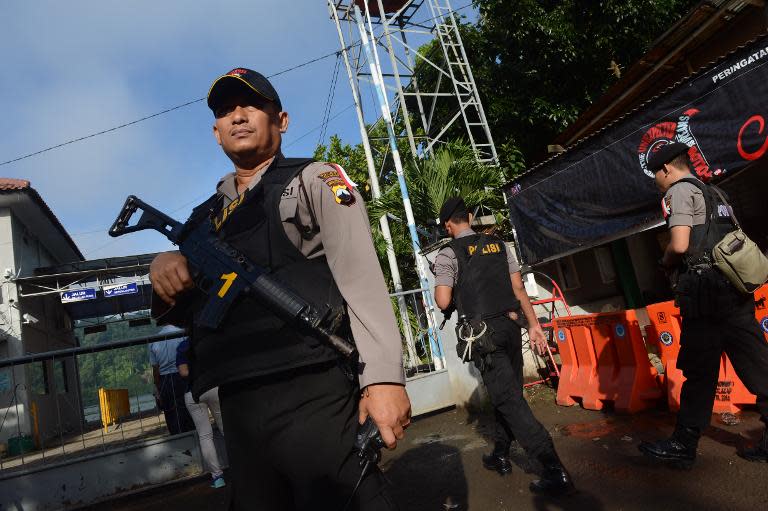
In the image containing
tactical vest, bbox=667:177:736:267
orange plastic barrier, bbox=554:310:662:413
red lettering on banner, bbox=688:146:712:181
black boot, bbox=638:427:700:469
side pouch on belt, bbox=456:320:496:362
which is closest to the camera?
tactical vest, bbox=667:177:736:267

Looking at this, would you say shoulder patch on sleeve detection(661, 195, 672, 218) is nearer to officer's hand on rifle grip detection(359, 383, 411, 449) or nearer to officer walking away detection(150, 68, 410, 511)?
officer walking away detection(150, 68, 410, 511)

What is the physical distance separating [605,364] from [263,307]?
4.44 meters

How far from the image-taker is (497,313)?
3.40 metres

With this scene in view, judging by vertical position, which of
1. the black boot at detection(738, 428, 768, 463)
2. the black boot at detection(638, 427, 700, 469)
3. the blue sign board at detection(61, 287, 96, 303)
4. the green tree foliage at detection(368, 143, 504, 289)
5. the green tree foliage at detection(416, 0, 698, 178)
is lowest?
the black boot at detection(738, 428, 768, 463)

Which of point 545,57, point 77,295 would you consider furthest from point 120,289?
point 545,57

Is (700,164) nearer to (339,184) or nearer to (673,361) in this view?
(673,361)

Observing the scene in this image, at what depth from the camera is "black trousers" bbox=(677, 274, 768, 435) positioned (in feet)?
9.12

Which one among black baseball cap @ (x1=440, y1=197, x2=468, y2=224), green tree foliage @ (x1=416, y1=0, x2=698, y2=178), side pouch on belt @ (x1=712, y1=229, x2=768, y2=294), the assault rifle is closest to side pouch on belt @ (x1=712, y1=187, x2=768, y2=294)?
side pouch on belt @ (x1=712, y1=229, x2=768, y2=294)

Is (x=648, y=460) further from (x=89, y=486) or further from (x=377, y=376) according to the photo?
(x=89, y=486)

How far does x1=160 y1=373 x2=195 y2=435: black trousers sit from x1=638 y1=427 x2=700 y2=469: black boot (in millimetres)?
4540

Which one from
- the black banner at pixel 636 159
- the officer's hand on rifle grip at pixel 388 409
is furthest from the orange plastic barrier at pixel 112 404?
the officer's hand on rifle grip at pixel 388 409

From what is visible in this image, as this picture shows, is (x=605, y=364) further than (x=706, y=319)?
Yes

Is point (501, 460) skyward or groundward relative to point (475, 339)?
groundward

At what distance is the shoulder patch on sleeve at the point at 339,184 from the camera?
1477 mm
